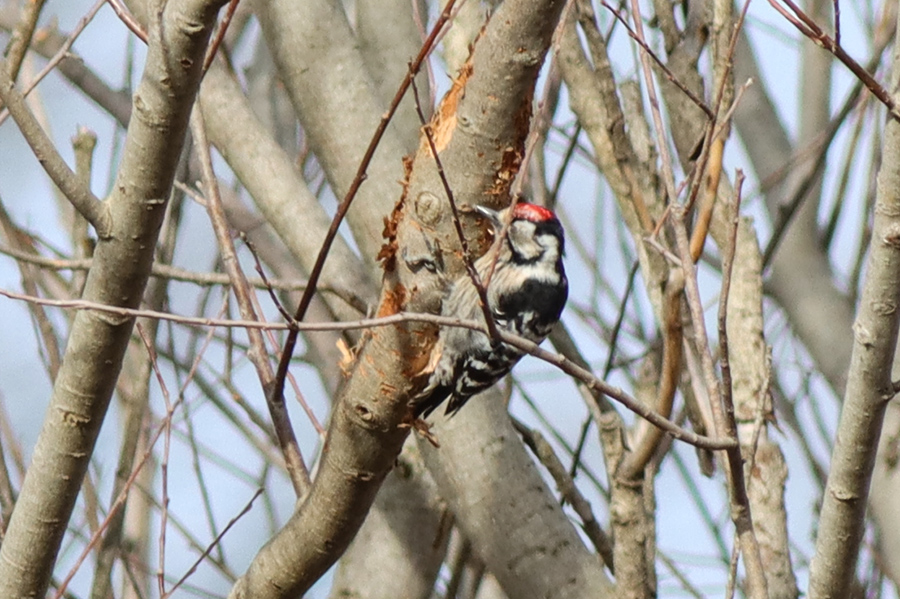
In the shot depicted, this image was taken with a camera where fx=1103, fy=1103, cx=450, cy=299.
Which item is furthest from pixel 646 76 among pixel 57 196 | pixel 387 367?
pixel 57 196

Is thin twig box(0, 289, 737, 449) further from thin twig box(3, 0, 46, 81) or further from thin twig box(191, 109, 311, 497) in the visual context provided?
thin twig box(3, 0, 46, 81)

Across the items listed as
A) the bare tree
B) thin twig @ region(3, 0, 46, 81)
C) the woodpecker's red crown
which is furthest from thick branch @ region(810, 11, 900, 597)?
thin twig @ region(3, 0, 46, 81)

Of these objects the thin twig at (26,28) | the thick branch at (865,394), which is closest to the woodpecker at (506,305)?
the thick branch at (865,394)

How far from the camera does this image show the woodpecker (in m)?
3.23

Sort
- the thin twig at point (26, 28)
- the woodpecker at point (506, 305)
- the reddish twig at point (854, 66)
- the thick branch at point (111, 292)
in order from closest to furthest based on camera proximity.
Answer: the reddish twig at point (854, 66), the thick branch at point (111, 292), the thin twig at point (26, 28), the woodpecker at point (506, 305)

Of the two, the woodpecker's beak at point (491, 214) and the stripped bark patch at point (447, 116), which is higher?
the stripped bark patch at point (447, 116)

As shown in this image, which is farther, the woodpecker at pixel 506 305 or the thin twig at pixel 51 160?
the woodpecker at pixel 506 305

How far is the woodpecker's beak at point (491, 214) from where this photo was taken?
2.52 m

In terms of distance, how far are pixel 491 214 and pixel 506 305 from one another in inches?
56.4

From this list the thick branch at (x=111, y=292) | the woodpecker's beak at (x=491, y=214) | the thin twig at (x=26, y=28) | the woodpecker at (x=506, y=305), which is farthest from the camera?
the woodpecker at (x=506, y=305)

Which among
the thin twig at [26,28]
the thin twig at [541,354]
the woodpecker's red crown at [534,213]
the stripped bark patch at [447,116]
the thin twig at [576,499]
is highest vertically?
the woodpecker's red crown at [534,213]

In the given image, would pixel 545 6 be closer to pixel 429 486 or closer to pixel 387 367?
pixel 387 367

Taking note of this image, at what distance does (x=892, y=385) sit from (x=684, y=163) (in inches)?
76.1

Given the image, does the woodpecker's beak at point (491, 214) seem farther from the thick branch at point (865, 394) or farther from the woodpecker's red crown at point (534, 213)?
the woodpecker's red crown at point (534, 213)
